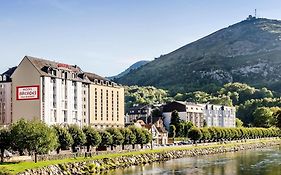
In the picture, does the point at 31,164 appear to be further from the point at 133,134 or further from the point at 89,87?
the point at 89,87

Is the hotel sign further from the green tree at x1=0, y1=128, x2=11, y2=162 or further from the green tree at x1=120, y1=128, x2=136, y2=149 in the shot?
the green tree at x1=0, y1=128, x2=11, y2=162

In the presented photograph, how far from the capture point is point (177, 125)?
19162 centimetres

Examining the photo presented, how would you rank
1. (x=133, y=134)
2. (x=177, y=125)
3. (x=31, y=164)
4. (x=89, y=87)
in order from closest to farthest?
(x=31, y=164)
(x=133, y=134)
(x=89, y=87)
(x=177, y=125)

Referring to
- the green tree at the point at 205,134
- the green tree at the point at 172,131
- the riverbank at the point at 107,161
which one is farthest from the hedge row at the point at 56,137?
the green tree at the point at 172,131

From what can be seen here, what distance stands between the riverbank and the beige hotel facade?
930 inches

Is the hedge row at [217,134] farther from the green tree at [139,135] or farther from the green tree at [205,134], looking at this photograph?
the green tree at [139,135]

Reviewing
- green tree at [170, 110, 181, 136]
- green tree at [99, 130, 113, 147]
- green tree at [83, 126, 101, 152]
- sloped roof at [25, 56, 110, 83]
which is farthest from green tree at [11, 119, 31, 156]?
green tree at [170, 110, 181, 136]

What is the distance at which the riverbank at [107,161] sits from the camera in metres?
77.5

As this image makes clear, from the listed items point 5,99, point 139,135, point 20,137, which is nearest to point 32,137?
point 20,137

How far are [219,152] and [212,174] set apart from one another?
67362 millimetres

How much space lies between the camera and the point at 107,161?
313 feet

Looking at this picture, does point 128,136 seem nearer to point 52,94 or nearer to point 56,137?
point 52,94

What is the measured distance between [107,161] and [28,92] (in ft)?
128

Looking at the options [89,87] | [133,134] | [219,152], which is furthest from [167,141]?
[133,134]
